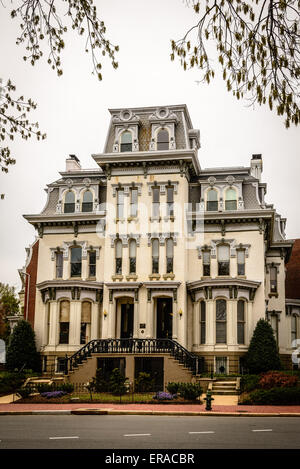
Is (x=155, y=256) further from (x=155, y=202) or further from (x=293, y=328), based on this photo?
(x=293, y=328)

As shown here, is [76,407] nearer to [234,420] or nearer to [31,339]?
[234,420]

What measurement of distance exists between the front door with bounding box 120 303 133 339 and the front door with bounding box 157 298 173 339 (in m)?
1.80

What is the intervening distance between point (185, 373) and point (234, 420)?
10.9 metres

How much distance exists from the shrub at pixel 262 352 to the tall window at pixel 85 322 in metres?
9.93

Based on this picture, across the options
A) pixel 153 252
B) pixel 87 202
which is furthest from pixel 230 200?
pixel 87 202

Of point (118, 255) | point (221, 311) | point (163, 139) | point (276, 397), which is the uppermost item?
point (163, 139)

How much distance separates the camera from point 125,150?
3766 centimetres

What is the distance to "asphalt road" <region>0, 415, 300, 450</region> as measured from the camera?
13.3 metres

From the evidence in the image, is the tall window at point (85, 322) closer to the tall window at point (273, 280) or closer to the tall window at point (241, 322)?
the tall window at point (241, 322)

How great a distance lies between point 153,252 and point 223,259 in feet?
14.6

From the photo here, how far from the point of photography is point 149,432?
1568 cm

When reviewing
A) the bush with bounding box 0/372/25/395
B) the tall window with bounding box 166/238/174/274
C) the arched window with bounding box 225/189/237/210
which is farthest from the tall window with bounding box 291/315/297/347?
the bush with bounding box 0/372/25/395

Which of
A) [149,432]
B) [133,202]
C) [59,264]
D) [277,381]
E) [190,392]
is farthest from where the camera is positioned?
[59,264]

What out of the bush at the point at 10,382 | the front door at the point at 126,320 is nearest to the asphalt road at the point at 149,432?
the bush at the point at 10,382
